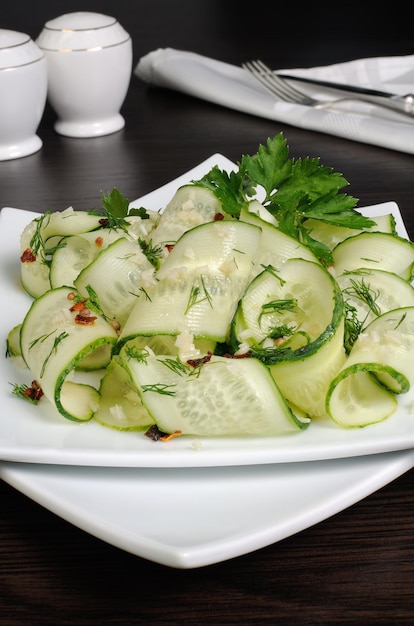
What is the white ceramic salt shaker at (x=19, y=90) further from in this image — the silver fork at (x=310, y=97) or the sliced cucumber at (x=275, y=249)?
the sliced cucumber at (x=275, y=249)

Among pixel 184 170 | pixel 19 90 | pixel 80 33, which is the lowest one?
pixel 184 170

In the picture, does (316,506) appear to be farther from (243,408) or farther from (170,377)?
(170,377)

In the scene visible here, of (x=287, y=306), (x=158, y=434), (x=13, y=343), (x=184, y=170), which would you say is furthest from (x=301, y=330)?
(x=184, y=170)

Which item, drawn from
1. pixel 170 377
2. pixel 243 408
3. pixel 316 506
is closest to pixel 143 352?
pixel 170 377

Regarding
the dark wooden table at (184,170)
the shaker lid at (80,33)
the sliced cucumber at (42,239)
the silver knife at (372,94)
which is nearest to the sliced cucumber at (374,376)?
the dark wooden table at (184,170)

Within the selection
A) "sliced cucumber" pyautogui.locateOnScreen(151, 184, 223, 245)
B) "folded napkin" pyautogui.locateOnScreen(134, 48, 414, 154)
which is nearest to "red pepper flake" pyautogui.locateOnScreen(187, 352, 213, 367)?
"sliced cucumber" pyautogui.locateOnScreen(151, 184, 223, 245)

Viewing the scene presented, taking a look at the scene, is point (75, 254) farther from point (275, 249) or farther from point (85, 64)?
point (85, 64)
